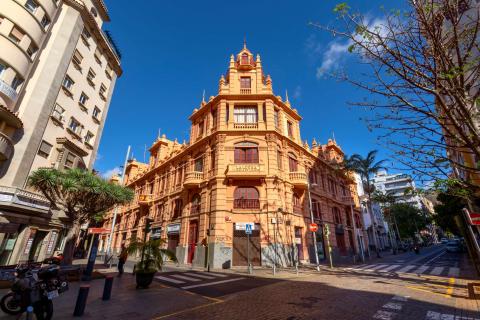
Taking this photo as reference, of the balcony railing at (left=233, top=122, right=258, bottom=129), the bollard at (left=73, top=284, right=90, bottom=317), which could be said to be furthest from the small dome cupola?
the bollard at (left=73, top=284, right=90, bottom=317)

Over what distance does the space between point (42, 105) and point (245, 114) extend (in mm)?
18003

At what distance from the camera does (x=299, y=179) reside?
24.2 m

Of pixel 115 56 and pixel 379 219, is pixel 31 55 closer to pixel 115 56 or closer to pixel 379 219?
pixel 115 56

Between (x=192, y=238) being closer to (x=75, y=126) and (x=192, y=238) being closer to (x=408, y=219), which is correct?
(x=75, y=126)

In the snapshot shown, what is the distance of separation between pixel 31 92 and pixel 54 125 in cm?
298

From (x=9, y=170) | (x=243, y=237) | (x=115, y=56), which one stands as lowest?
(x=243, y=237)

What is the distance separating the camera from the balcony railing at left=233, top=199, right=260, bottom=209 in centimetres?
2158

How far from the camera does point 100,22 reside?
27.0 m

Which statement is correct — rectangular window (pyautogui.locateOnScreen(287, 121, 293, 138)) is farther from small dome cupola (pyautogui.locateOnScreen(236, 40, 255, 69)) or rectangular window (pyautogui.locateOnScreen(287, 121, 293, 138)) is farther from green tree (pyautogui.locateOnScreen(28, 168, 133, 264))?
green tree (pyautogui.locateOnScreen(28, 168, 133, 264))

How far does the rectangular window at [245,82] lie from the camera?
26964mm

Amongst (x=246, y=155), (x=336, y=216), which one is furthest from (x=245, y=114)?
(x=336, y=216)

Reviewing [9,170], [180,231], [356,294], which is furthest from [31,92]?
[356,294]

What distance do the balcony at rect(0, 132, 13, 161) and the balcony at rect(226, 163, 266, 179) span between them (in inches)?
617

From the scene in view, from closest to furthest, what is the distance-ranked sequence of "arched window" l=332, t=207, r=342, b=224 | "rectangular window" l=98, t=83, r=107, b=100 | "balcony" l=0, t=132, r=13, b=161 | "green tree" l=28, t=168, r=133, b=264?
"green tree" l=28, t=168, r=133, b=264 < "balcony" l=0, t=132, r=13, b=161 < "rectangular window" l=98, t=83, r=107, b=100 < "arched window" l=332, t=207, r=342, b=224
